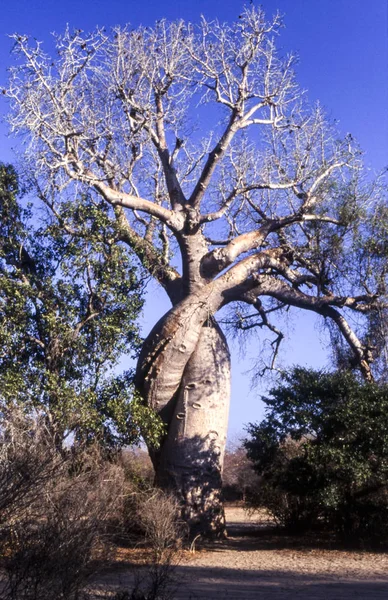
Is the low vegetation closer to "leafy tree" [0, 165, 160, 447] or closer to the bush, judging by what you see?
"leafy tree" [0, 165, 160, 447]

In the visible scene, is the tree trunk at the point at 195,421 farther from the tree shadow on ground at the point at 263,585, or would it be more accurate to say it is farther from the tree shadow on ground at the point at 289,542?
the tree shadow on ground at the point at 263,585

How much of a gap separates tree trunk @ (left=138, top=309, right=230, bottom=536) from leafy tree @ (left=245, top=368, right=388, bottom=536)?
2.25ft

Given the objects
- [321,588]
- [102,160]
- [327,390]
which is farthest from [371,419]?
[102,160]

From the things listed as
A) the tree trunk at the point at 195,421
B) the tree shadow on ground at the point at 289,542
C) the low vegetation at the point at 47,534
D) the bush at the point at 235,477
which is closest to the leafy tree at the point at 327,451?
the tree shadow on ground at the point at 289,542

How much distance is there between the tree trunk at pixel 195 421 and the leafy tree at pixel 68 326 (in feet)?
1.80

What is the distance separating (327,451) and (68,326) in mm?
4278

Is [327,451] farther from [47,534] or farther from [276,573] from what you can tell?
[47,534]

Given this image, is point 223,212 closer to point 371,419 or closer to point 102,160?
point 102,160

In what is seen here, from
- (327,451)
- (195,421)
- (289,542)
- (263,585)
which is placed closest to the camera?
(263,585)

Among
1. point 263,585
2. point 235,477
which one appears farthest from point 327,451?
point 235,477

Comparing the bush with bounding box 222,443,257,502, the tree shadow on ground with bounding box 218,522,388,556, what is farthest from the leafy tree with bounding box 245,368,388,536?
the bush with bounding box 222,443,257,502

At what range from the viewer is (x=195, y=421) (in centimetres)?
1201

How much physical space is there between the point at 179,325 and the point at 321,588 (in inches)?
206

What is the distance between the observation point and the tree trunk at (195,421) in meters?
11.7
